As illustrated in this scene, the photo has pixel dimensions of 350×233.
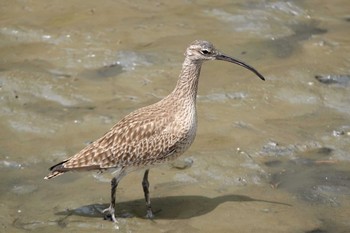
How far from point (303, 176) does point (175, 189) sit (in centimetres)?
150

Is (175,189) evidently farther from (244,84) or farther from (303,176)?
(244,84)

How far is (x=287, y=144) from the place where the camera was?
10562 mm

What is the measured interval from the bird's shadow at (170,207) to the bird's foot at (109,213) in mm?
90

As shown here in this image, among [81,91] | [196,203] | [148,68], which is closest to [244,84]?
[148,68]

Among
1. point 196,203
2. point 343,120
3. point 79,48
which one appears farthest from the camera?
point 79,48

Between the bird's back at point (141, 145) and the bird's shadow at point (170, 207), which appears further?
the bird's shadow at point (170, 207)

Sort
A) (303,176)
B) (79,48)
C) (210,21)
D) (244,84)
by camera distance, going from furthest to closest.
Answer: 1. (210,21)
2. (79,48)
3. (244,84)
4. (303,176)

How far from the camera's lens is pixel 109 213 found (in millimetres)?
9039

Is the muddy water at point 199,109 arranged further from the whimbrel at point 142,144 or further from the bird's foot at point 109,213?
the whimbrel at point 142,144

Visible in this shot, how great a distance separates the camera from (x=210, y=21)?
1363cm

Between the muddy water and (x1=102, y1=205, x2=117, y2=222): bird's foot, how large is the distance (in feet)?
0.36

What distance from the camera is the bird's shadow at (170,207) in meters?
9.18

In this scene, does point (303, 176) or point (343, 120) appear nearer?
point (303, 176)

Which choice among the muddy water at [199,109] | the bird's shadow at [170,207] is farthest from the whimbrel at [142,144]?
the muddy water at [199,109]
